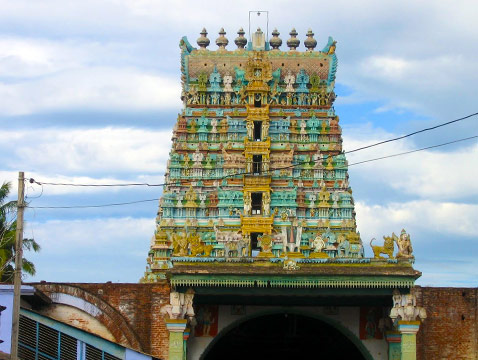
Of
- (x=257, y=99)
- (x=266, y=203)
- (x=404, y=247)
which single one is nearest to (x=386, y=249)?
(x=404, y=247)

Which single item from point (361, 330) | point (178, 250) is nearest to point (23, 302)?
point (178, 250)

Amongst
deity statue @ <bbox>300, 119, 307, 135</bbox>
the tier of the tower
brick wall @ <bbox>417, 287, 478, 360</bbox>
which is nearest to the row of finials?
the tier of the tower

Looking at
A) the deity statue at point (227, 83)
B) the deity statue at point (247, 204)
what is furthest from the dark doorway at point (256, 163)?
the deity statue at point (227, 83)

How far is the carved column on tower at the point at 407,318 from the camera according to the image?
33.9 metres

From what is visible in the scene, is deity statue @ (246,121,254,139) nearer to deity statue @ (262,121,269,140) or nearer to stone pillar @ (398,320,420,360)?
deity statue @ (262,121,269,140)

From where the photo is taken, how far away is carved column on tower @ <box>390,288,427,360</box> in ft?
111

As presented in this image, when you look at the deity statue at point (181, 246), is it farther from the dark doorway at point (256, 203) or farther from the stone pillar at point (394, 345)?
the dark doorway at point (256, 203)

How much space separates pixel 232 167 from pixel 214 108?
4938mm

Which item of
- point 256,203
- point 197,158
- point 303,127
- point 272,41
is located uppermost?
point 272,41

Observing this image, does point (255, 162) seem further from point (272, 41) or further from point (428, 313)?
point (428, 313)

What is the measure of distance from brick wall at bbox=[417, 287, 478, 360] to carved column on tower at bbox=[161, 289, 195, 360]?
8.17m

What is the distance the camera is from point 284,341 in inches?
1754

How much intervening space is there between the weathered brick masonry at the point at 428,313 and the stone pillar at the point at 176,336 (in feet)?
4.42

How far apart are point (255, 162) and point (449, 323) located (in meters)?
24.9
